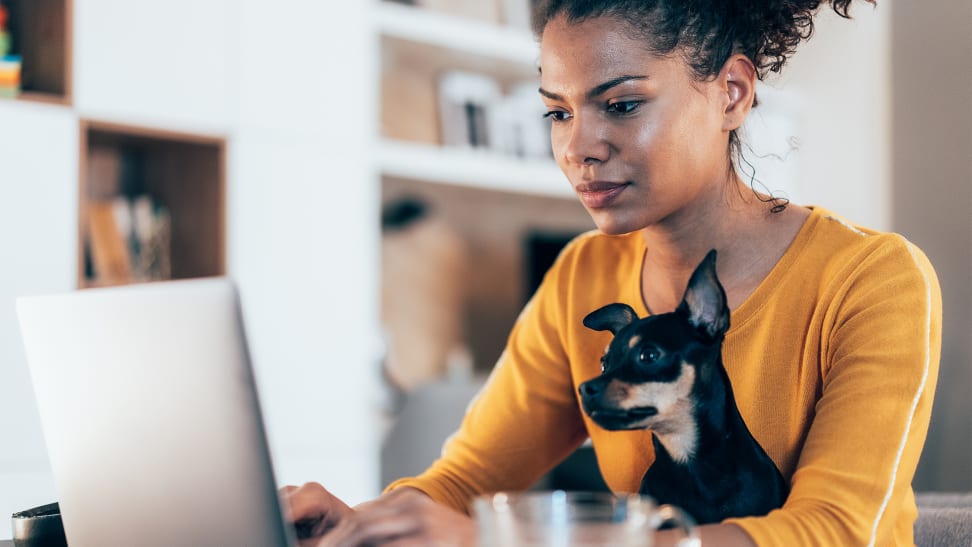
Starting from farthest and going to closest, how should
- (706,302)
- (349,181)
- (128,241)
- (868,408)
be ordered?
(349,181) < (128,241) < (706,302) < (868,408)

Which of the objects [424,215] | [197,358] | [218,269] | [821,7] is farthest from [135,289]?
[424,215]

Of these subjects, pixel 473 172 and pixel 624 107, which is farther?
pixel 473 172

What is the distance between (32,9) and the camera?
266 centimetres

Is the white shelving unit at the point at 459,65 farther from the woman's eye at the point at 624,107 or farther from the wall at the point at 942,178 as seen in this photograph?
the woman's eye at the point at 624,107

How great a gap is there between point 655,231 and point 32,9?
7.11ft

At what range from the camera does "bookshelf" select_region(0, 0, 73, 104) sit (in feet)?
8.46

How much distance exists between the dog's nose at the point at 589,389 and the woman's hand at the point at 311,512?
10.0 inches

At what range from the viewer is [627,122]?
1.02 meters

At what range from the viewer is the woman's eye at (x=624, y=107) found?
102cm

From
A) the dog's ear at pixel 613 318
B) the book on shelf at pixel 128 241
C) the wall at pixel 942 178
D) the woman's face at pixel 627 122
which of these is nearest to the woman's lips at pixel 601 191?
the woman's face at pixel 627 122

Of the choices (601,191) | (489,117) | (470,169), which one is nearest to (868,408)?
(601,191)

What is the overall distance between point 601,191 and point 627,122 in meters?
0.08

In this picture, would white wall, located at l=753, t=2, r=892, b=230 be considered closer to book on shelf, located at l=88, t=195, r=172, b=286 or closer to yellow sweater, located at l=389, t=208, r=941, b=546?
book on shelf, located at l=88, t=195, r=172, b=286

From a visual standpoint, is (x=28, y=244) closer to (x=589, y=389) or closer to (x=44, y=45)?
(x=44, y=45)
